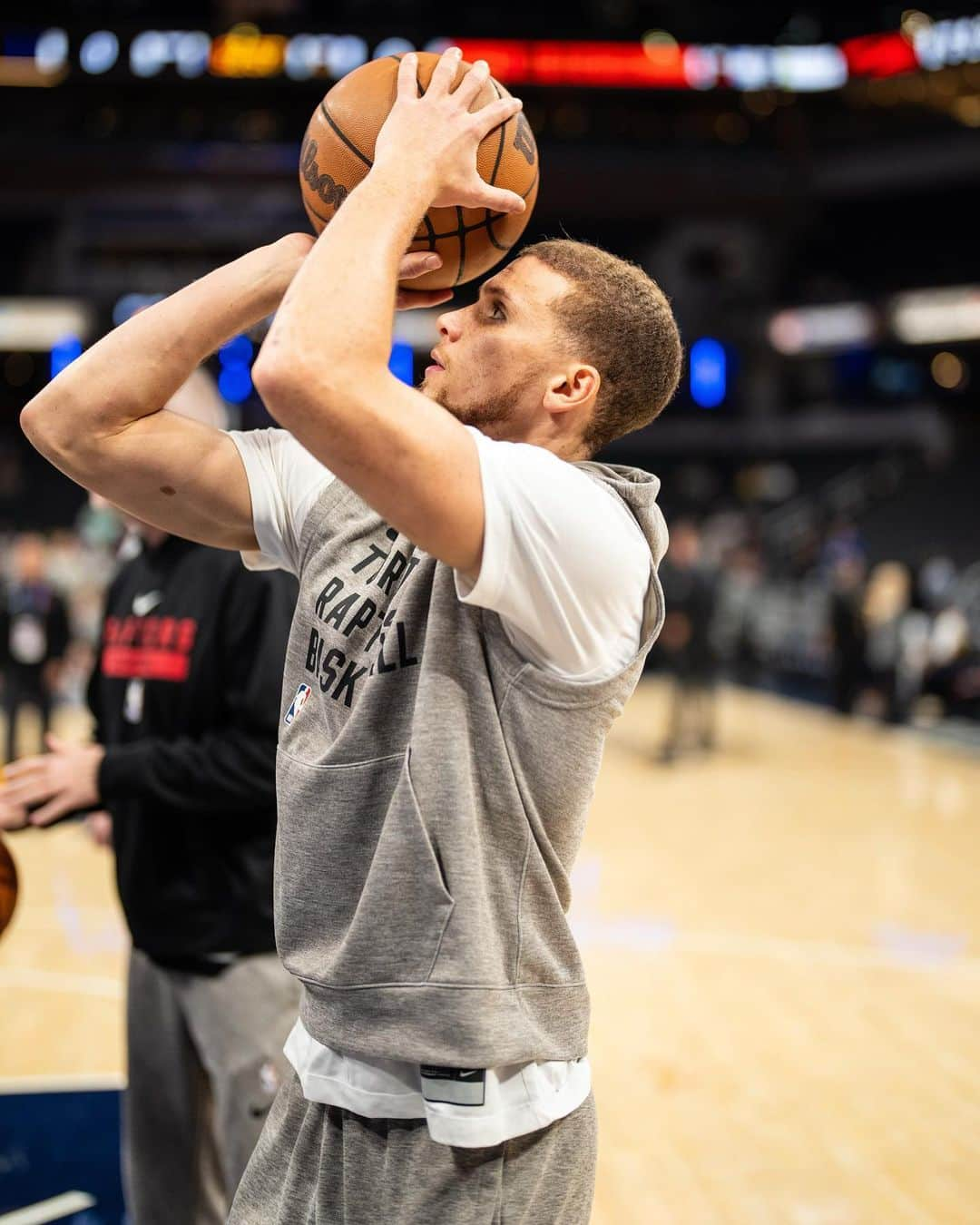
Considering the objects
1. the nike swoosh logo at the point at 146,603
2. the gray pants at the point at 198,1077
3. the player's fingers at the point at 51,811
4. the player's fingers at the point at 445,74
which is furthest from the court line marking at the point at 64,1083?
the player's fingers at the point at 445,74

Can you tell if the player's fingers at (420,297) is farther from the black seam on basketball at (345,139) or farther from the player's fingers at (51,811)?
the player's fingers at (51,811)

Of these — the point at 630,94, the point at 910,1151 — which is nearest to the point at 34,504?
the point at 630,94

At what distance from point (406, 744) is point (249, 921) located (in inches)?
45.7

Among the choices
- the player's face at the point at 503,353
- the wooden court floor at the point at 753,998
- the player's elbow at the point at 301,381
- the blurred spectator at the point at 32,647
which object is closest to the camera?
the player's elbow at the point at 301,381

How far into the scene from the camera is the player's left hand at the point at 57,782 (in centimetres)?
237

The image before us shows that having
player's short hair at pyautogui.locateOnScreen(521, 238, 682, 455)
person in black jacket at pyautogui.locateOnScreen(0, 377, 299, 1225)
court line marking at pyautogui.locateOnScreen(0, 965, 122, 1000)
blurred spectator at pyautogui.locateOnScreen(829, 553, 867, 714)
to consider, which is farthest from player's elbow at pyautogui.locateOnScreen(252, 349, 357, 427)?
blurred spectator at pyautogui.locateOnScreen(829, 553, 867, 714)

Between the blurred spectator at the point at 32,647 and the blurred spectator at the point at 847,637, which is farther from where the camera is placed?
the blurred spectator at the point at 847,637

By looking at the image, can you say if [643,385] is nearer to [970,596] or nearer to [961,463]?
[970,596]

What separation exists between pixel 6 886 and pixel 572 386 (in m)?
1.71

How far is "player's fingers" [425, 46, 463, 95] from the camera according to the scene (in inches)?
57.4

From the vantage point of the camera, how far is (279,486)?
172cm

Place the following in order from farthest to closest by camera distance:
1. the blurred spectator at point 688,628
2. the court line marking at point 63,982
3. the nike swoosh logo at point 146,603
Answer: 1. the blurred spectator at point 688,628
2. the court line marking at point 63,982
3. the nike swoosh logo at point 146,603

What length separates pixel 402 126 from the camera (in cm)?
141

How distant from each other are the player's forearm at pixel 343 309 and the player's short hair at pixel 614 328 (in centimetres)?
25
